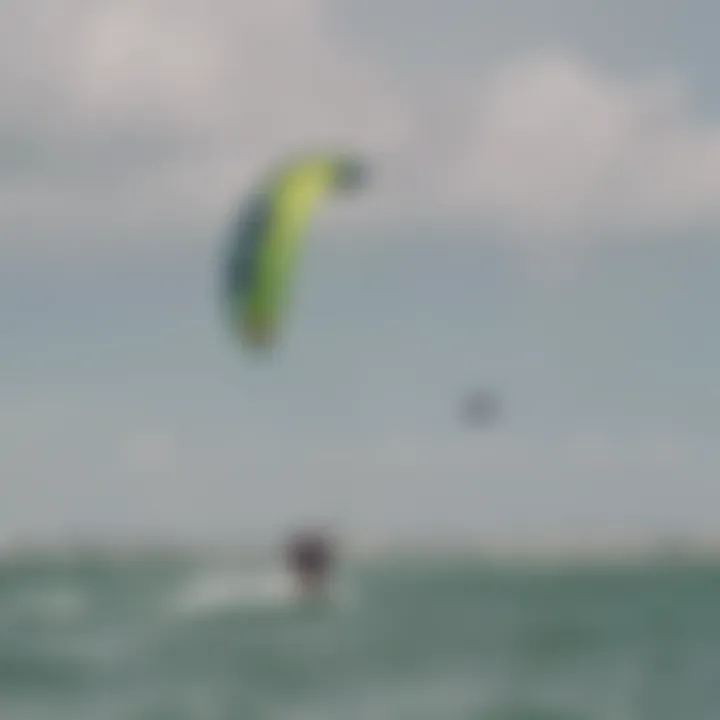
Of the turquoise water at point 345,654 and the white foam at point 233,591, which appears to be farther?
the white foam at point 233,591

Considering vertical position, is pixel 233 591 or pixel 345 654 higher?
pixel 233 591

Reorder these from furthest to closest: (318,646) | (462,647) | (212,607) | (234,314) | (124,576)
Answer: (124,576)
(212,607)
(462,647)
(318,646)
(234,314)

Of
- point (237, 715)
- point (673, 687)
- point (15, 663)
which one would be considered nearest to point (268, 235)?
point (237, 715)

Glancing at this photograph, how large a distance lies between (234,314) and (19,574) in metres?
81.9

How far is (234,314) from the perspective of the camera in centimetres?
1686

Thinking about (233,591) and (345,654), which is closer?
(345,654)

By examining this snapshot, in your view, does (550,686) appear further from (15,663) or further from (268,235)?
(268,235)

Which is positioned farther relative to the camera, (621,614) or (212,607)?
(621,614)

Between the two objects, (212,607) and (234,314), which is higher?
(212,607)

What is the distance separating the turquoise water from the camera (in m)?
33.9

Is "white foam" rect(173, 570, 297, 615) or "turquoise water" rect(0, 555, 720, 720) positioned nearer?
"turquoise water" rect(0, 555, 720, 720)

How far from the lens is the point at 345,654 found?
4341 cm

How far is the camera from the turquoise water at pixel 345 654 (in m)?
33.9

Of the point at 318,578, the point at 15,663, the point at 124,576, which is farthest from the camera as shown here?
the point at 124,576
